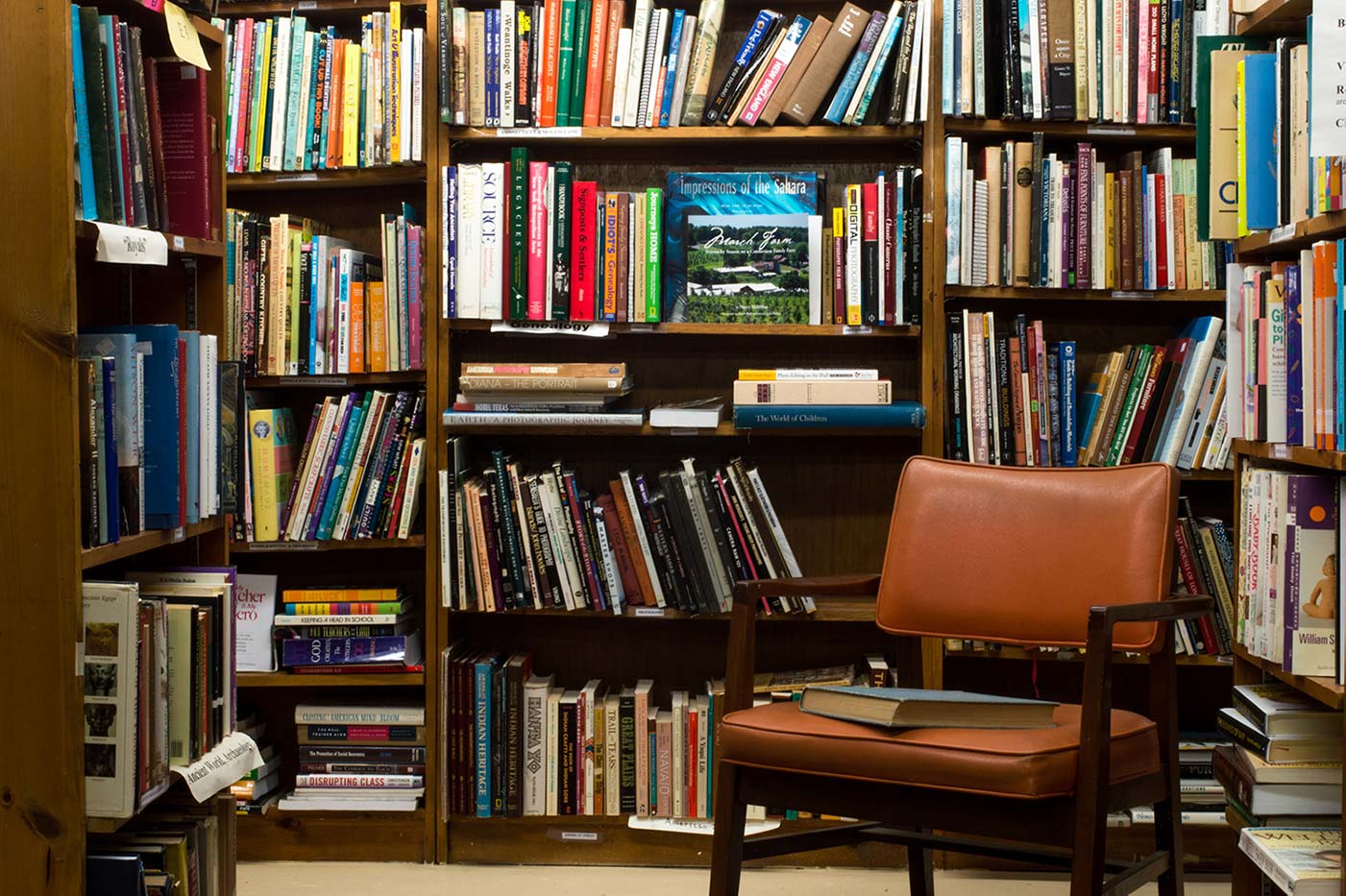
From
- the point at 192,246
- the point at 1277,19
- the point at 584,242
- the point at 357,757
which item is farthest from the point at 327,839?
the point at 1277,19

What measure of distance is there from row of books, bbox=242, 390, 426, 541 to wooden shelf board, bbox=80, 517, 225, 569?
0.85 meters

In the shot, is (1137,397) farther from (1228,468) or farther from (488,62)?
(488,62)

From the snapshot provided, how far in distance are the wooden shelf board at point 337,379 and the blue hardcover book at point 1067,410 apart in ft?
4.57

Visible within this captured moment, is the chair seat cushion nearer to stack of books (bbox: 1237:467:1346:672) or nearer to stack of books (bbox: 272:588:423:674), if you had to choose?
stack of books (bbox: 1237:467:1346:672)

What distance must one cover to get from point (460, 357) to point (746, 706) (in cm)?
144

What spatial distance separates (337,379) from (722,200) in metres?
0.94

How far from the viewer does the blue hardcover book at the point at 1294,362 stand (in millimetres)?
2025

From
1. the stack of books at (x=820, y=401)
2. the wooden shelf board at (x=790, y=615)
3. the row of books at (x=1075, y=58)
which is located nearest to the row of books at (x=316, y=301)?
the wooden shelf board at (x=790, y=615)

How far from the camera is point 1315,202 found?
1995 mm

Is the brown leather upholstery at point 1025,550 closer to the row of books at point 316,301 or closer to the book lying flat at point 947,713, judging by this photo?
the book lying flat at point 947,713

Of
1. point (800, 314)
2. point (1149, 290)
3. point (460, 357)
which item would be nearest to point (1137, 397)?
point (1149, 290)

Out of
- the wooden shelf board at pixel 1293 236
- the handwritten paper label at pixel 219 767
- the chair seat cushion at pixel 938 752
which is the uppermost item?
the wooden shelf board at pixel 1293 236

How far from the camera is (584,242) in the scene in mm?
2855

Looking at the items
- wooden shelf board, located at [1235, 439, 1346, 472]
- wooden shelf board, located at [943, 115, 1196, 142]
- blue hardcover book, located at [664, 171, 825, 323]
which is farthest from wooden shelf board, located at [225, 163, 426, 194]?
wooden shelf board, located at [1235, 439, 1346, 472]
